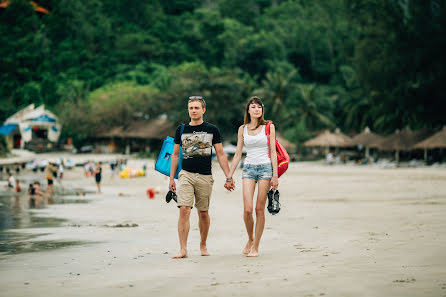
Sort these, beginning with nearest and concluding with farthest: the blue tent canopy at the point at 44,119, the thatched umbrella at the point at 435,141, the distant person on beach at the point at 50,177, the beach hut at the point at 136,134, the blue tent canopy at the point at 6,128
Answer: the distant person on beach at the point at 50,177
the thatched umbrella at the point at 435,141
the blue tent canopy at the point at 6,128
the blue tent canopy at the point at 44,119
the beach hut at the point at 136,134

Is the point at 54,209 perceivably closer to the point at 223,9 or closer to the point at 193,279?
the point at 193,279

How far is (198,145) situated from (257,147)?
2.11ft

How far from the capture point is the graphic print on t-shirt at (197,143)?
687 centimetres

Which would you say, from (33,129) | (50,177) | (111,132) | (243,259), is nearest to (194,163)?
(243,259)

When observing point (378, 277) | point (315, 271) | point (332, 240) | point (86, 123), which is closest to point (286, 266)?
point (315, 271)

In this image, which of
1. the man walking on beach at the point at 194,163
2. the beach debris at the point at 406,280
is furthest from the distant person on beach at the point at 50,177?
the beach debris at the point at 406,280

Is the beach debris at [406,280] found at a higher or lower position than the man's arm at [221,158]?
lower

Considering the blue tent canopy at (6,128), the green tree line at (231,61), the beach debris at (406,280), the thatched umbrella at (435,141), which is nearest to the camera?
the beach debris at (406,280)

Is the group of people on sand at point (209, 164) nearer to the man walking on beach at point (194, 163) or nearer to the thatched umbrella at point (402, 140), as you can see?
the man walking on beach at point (194, 163)

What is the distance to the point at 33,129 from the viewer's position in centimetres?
6169

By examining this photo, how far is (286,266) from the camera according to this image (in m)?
6.18

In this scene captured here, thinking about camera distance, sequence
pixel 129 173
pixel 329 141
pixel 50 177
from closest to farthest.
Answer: pixel 50 177, pixel 129 173, pixel 329 141

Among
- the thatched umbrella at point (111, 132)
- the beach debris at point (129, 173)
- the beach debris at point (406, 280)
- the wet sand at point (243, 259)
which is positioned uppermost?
the thatched umbrella at point (111, 132)

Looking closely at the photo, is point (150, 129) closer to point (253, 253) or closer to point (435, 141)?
point (435, 141)
